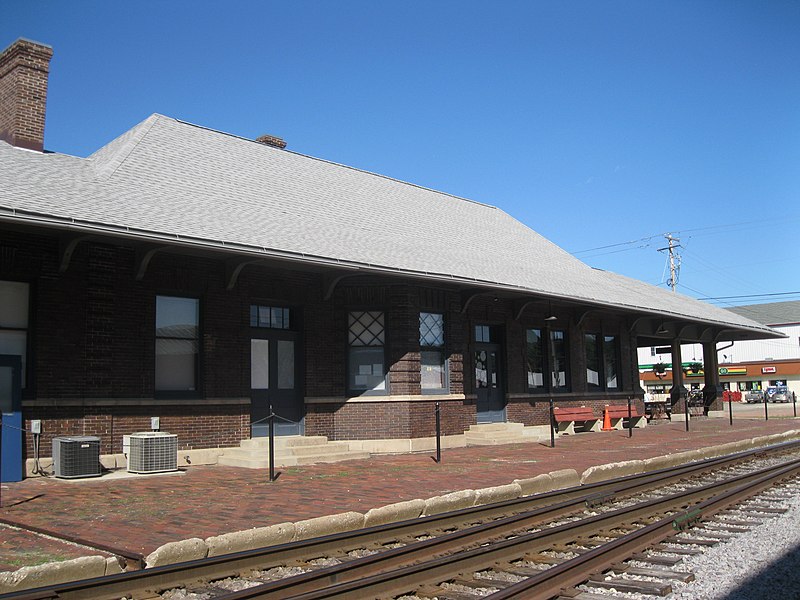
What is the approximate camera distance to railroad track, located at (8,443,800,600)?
230 inches

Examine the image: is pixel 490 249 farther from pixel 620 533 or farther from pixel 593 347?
pixel 620 533

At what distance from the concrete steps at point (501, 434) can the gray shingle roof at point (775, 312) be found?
68639 millimetres

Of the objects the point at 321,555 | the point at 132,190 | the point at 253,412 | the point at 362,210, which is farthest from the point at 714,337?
the point at 321,555

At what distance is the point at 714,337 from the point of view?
34.5 meters

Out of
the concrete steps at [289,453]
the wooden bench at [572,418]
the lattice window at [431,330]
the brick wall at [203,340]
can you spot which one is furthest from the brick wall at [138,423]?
the wooden bench at [572,418]

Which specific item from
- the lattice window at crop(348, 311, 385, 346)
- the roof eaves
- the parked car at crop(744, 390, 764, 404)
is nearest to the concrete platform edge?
the roof eaves

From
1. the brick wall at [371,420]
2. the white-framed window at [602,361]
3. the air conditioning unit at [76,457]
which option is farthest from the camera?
the white-framed window at [602,361]

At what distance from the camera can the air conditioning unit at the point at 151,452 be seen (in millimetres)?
12891

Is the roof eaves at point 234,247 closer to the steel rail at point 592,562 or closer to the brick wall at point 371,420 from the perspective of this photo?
the brick wall at point 371,420

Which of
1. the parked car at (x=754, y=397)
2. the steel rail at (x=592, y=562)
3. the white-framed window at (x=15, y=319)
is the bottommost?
the parked car at (x=754, y=397)

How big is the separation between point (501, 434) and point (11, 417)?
11670 millimetres

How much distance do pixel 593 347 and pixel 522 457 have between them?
11.3m

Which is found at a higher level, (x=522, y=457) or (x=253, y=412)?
(x=253, y=412)

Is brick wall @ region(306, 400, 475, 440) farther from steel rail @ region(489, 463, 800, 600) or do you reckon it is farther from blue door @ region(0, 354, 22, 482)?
steel rail @ region(489, 463, 800, 600)
